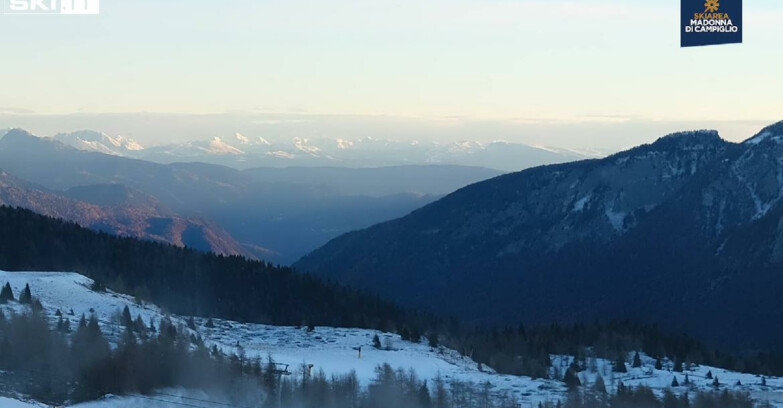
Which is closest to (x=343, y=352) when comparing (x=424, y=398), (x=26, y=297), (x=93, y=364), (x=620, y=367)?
(x=620, y=367)

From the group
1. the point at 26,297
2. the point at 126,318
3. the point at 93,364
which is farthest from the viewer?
the point at 126,318

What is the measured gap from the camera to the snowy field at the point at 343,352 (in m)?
93.4

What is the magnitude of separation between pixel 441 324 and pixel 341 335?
39872 mm

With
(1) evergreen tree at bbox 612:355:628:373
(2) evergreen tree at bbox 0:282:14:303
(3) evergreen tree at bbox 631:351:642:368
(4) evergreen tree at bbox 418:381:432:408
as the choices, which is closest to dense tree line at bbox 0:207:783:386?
(3) evergreen tree at bbox 631:351:642:368

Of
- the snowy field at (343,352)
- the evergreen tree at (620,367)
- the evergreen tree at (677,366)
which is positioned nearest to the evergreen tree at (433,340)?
the snowy field at (343,352)

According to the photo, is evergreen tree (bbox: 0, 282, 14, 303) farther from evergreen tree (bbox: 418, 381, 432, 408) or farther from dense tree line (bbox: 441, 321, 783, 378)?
dense tree line (bbox: 441, 321, 783, 378)

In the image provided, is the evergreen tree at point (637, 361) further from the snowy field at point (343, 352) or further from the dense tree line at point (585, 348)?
the snowy field at point (343, 352)

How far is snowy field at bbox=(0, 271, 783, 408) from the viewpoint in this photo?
9344 centimetres

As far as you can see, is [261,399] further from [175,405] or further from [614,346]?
[614,346]

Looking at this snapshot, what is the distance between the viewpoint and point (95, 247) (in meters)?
149

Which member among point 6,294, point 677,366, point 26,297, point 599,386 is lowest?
point 677,366

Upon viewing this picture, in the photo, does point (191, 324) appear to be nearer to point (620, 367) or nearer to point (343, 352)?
point (343, 352)

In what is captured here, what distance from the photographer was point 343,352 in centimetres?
10419

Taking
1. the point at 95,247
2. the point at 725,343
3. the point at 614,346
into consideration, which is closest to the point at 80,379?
the point at 614,346
